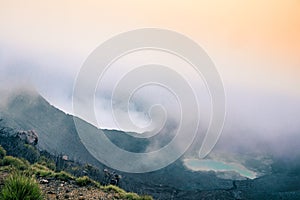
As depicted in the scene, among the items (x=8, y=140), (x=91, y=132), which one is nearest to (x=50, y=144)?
(x=91, y=132)

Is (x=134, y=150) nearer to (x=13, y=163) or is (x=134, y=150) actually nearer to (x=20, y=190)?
(x=13, y=163)

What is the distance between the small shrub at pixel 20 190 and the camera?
8.94 meters

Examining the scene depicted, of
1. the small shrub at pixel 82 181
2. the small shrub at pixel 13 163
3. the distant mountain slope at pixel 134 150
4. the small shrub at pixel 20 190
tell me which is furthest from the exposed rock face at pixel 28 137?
the distant mountain slope at pixel 134 150

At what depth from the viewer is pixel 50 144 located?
60625mm

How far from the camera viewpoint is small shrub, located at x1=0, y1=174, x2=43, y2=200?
8938mm

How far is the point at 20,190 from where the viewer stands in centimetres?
913

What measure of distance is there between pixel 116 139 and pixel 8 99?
965 inches

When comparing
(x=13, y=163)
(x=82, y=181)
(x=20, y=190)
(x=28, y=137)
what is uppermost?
(x=28, y=137)

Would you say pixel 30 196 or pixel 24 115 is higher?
pixel 24 115

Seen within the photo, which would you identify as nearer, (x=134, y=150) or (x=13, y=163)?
(x=13, y=163)

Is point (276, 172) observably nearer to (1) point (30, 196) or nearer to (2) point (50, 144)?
(2) point (50, 144)

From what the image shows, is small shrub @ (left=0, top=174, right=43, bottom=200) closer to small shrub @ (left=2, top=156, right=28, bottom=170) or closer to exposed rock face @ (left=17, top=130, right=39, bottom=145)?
small shrub @ (left=2, top=156, right=28, bottom=170)

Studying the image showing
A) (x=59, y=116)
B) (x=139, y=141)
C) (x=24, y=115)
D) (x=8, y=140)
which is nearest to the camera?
(x=8, y=140)

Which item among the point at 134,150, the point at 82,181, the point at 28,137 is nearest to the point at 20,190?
the point at 82,181
